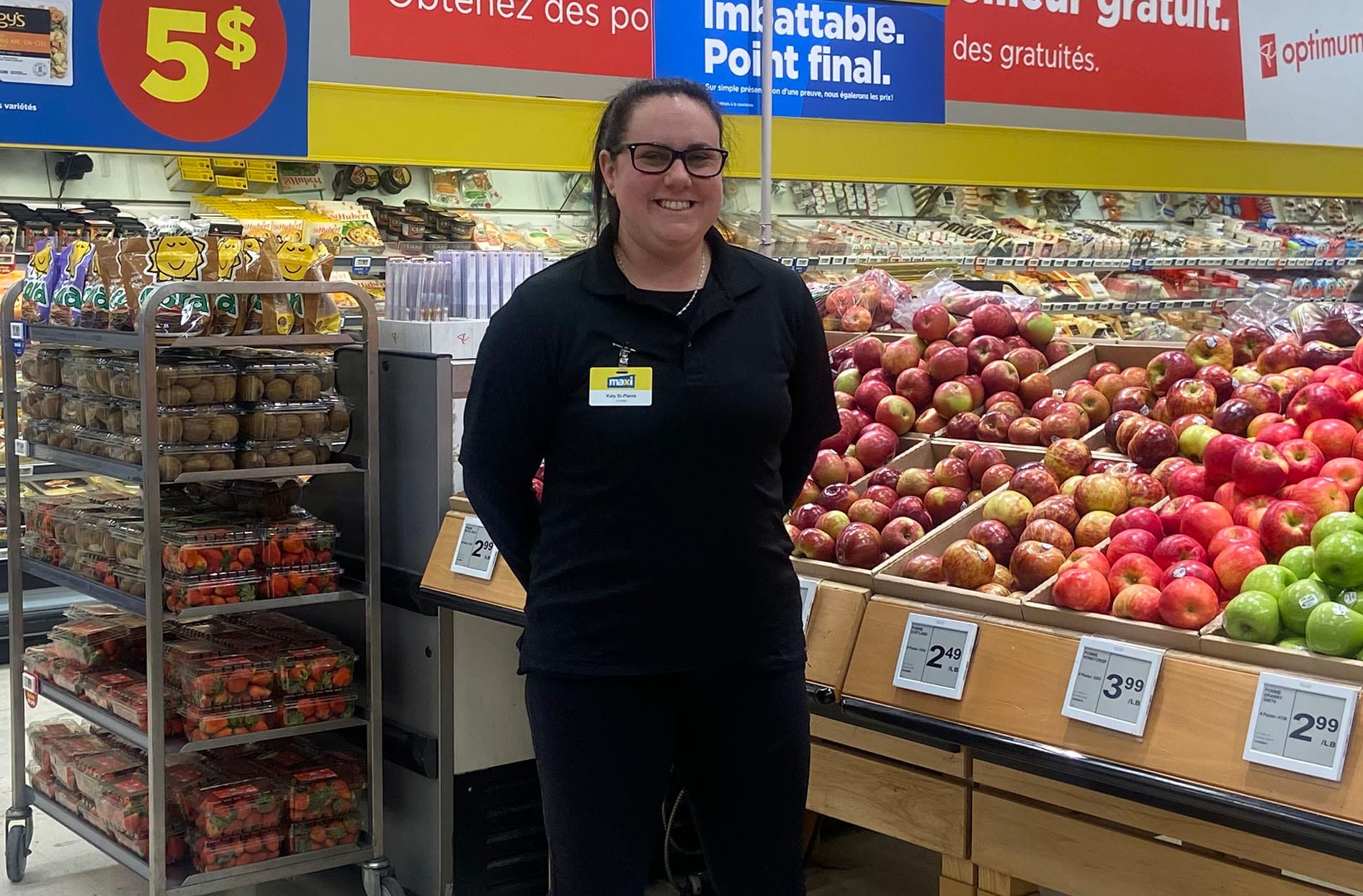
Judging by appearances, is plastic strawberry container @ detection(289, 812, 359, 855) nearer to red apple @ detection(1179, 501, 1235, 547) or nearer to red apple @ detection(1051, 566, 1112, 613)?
red apple @ detection(1051, 566, 1112, 613)

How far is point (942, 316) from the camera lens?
11.7 ft

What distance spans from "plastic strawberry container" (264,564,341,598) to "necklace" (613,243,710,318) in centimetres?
168

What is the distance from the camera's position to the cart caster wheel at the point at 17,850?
146 inches

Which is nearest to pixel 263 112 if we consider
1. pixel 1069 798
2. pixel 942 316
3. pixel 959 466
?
pixel 942 316

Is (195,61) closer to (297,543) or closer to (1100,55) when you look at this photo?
(297,543)

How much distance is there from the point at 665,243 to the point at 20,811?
8.99ft

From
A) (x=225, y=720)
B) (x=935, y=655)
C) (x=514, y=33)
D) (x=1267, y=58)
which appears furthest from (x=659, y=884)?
(x=1267, y=58)

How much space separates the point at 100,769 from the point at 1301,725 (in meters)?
2.77

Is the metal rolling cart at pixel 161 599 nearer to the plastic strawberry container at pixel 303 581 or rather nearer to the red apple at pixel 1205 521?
the plastic strawberry container at pixel 303 581

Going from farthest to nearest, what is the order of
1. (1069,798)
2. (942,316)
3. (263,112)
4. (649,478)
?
1. (263,112)
2. (942,316)
3. (1069,798)
4. (649,478)

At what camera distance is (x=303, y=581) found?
343 centimetres

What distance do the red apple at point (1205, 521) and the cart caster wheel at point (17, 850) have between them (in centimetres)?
293

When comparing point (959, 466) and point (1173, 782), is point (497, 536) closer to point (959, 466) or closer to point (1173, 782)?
point (1173, 782)

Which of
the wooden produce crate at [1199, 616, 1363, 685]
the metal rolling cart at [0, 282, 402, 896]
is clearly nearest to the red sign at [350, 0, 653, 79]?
the metal rolling cart at [0, 282, 402, 896]
